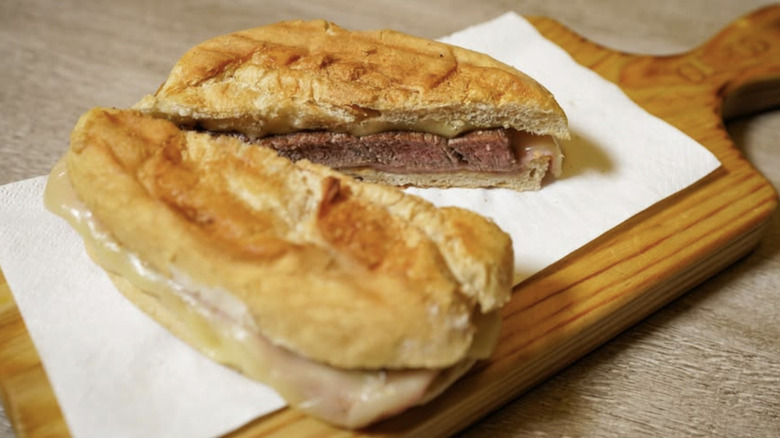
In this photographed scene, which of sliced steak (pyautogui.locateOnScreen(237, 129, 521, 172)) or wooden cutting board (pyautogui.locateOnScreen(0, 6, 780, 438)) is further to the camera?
sliced steak (pyautogui.locateOnScreen(237, 129, 521, 172))

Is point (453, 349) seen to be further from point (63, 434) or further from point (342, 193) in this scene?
point (63, 434)

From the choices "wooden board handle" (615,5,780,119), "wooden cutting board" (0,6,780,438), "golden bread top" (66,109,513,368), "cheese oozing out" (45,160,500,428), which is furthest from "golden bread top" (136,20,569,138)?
"wooden board handle" (615,5,780,119)

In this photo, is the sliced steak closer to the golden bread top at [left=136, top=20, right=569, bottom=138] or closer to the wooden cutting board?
the golden bread top at [left=136, top=20, right=569, bottom=138]

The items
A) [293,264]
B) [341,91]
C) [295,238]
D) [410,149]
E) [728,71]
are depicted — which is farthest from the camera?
[728,71]

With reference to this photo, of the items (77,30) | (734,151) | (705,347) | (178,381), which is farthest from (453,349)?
(77,30)

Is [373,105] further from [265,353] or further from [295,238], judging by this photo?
[265,353]

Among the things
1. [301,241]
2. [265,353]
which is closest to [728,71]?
Result: [301,241]
